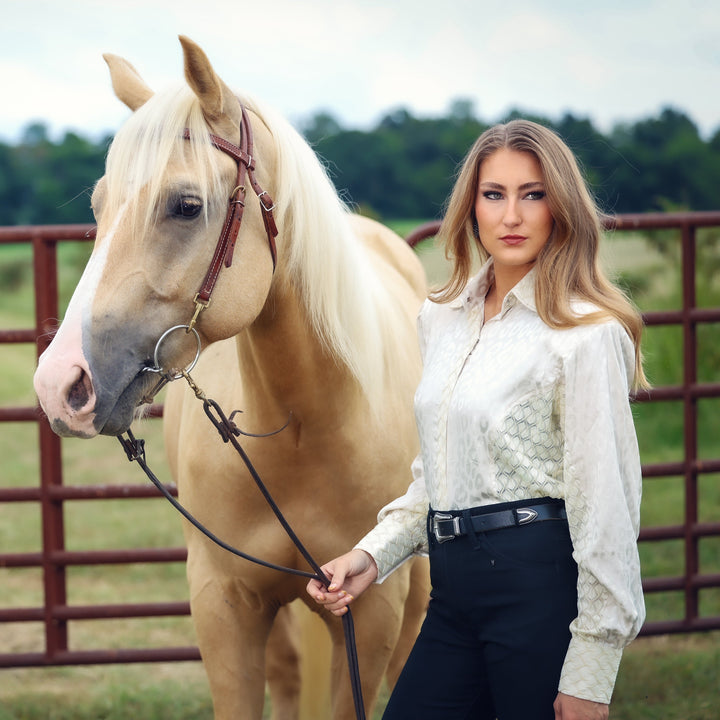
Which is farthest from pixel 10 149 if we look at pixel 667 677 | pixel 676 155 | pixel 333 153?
pixel 667 677

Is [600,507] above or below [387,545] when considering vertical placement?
above

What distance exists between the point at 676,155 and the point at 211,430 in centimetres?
1863

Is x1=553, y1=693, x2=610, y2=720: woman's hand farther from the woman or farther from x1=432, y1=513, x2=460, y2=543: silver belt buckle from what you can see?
x1=432, y1=513, x2=460, y2=543: silver belt buckle

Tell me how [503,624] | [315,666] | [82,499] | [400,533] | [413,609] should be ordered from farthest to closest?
[82,499], [413,609], [315,666], [400,533], [503,624]

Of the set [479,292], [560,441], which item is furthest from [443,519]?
[479,292]

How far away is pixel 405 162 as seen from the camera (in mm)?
22172

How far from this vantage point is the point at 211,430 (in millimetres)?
2256

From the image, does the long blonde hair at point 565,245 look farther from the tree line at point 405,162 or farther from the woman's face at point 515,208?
the tree line at point 405,162

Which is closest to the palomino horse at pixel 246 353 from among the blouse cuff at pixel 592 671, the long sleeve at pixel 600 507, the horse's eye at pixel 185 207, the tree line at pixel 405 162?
the horse's eye at pixel 185 207

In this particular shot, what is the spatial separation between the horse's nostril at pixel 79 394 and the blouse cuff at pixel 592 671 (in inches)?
38.1

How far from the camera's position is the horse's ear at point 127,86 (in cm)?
203

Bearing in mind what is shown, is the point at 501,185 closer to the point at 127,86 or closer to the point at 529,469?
the point at 529,469

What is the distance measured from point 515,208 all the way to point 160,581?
4.00 meters

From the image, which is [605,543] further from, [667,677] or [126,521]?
[126,521]
